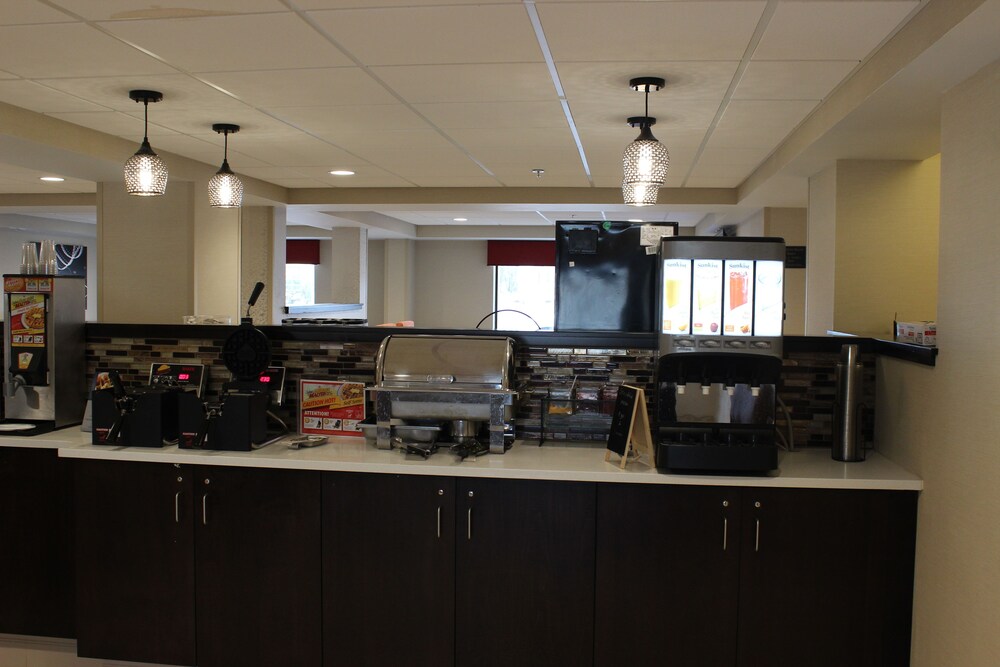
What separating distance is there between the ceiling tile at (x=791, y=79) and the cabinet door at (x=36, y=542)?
3238 mm

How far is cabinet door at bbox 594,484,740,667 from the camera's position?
8.72ft

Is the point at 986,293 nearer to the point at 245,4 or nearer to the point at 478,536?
the point at 478,536

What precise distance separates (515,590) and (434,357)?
0.91 metres

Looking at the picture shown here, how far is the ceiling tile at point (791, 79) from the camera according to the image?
3.12 m

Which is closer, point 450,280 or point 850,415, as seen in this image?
point 850,415

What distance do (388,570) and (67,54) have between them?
2.40 m

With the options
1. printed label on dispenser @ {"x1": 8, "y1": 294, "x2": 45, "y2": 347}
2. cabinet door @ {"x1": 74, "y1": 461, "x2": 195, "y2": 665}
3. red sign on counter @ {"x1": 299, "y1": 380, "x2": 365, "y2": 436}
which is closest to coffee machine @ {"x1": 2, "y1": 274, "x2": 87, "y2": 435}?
printed label on dispenser @ {"x1": 8, "y1": 294, "x2": 45, "y2": 347}

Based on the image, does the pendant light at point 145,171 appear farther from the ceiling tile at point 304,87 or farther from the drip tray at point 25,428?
the drip tray at point 25,428

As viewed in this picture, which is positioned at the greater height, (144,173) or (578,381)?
(144,173)

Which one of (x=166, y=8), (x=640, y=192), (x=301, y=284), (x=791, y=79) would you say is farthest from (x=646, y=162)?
(x=301, y=284)

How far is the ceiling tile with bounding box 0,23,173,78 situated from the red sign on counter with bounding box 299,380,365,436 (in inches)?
58.9

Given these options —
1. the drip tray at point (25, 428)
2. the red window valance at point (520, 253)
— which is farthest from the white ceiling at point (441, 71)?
the red window valance at point (520, 253)

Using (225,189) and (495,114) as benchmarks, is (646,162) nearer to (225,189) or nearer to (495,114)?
(495,114)

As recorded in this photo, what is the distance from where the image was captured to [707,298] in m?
2.95
